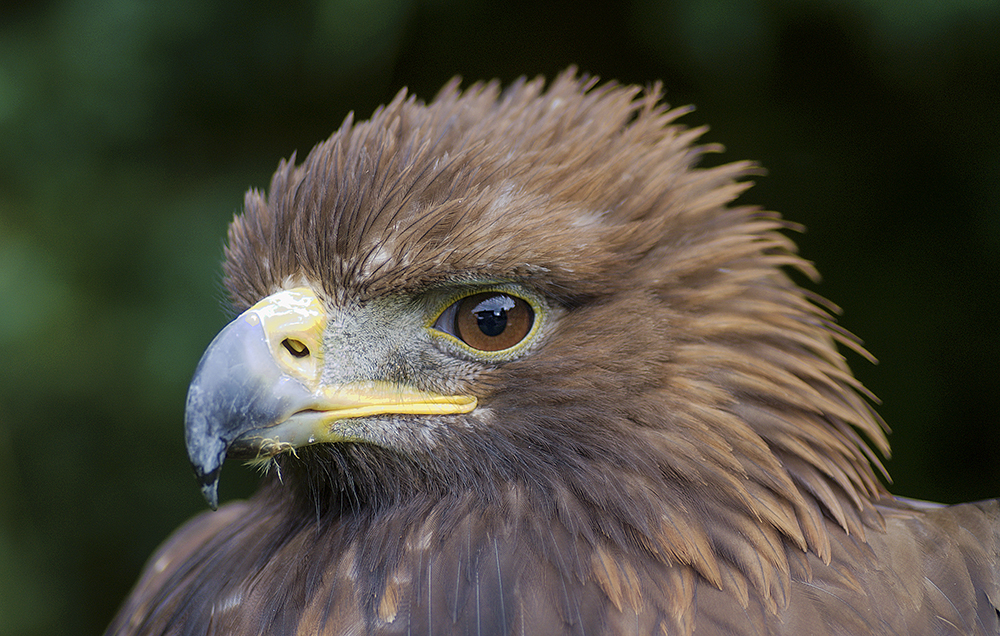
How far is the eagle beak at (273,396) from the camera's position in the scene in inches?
46.8

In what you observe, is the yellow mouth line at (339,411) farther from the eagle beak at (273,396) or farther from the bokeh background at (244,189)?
the bokeh background at (244,189)

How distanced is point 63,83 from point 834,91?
2693 mm

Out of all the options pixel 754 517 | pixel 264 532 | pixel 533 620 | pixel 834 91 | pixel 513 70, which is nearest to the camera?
pixel 533 620

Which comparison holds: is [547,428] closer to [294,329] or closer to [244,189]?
[294,329]

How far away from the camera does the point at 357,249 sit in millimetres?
1308

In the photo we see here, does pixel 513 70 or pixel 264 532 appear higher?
pixel 513 70

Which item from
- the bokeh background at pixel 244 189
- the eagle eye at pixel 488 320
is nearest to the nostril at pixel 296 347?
the eagle eye at pixel 488 320

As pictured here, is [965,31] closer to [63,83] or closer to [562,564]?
[562,564]

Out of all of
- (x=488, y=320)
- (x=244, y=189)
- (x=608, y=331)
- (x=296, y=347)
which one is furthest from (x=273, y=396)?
(x=244, y=189)

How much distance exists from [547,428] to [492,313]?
200mm

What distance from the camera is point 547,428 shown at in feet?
4.19

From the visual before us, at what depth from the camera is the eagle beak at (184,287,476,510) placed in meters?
1.19

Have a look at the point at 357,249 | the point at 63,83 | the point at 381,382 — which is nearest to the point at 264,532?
the point at 381,382

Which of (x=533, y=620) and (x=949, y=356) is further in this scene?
(x=949, y=356)
